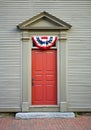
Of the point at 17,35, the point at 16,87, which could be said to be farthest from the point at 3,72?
the point at 17,35

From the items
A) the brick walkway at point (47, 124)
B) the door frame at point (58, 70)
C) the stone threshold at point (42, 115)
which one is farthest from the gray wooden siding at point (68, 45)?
the brick walkway at point (47, 124)

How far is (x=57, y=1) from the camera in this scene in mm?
11312

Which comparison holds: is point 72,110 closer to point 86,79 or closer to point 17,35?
point 86,79

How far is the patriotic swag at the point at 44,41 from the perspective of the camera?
36.6ft

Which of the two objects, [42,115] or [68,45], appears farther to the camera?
[68,45]

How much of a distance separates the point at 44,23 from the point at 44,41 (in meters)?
0.67

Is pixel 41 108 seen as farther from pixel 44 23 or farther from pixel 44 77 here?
pixel 44 23

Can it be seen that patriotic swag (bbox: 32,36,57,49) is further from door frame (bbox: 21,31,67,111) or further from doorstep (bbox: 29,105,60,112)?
doorstep (bbox: 29,105,60,112)

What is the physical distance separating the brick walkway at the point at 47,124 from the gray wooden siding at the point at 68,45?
91 cm

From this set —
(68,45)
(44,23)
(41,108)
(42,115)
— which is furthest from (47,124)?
(44,23)

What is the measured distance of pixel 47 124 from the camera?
9688mm

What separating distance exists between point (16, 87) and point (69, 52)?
234cm

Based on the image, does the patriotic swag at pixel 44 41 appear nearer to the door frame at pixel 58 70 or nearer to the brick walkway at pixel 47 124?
the door frame at pixel 58 70

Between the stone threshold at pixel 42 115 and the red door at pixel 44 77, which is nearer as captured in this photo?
the stone threshold at pixel 42 115
